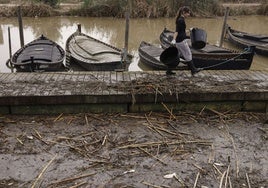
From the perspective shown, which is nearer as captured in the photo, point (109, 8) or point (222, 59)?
point (222, 59)

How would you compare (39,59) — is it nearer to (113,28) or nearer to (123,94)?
(123,94)

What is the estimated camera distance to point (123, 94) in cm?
504

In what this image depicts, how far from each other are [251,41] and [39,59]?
451 inches

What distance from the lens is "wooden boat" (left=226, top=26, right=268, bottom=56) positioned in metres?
15.3

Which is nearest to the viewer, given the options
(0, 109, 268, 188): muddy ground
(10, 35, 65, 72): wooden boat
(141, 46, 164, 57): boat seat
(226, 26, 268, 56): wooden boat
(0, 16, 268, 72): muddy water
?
(0, 109, 268, 188): muddy ground

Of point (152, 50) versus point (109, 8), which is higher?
point (109, 8)

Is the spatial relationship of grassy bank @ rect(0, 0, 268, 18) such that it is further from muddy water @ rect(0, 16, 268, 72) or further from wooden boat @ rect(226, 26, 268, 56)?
wooden boat @ rect(226, 26, 268, 56)

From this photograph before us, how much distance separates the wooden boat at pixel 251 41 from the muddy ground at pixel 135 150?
35.9 feet

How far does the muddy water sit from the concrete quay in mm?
9651

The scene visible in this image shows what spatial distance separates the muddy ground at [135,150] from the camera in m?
3.69

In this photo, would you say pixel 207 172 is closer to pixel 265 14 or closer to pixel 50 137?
pixel 50 137

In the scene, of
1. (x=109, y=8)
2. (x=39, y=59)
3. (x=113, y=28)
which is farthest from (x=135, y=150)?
(x=109, y=8)

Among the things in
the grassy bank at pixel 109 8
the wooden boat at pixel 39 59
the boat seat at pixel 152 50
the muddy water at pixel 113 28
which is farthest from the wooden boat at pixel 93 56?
the grassy bank at pixel 109 8

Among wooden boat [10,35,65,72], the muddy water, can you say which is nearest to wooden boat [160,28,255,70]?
the muddy water
